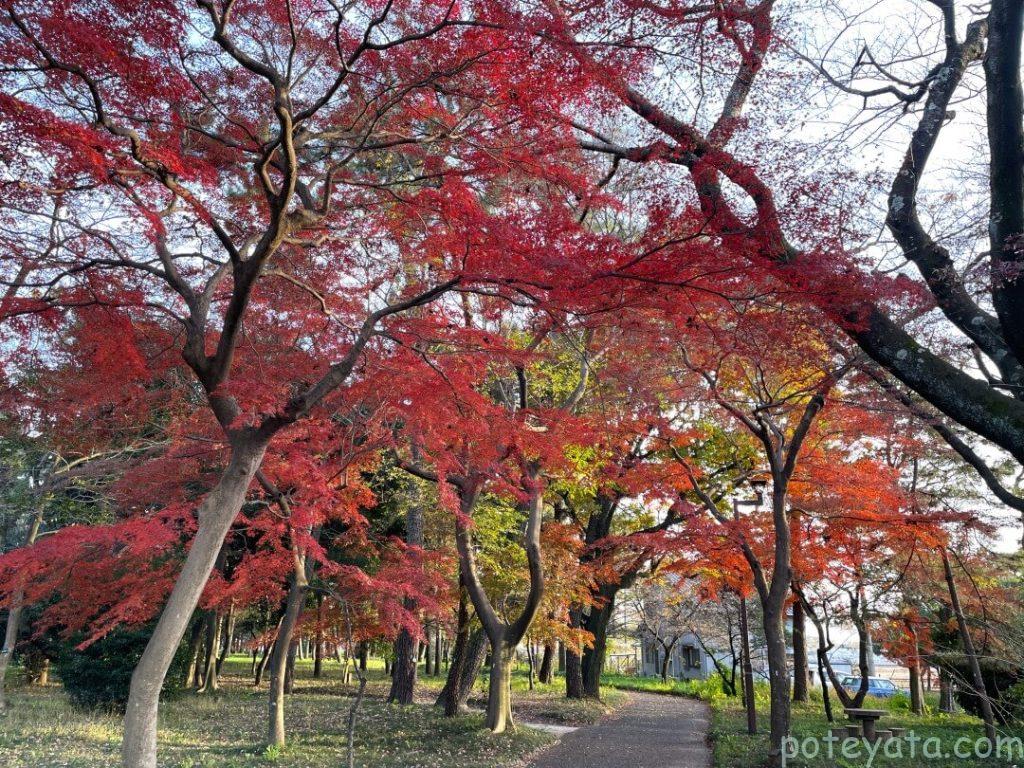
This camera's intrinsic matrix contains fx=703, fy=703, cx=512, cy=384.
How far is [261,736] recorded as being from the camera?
1134cm

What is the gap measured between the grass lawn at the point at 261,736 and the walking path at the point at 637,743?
56 cm

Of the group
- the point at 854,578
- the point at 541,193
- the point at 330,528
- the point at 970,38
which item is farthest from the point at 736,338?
the point at 330,528

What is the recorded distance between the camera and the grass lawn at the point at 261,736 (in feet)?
29.5

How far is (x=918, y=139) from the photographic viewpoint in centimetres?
534

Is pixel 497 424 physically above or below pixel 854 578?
above

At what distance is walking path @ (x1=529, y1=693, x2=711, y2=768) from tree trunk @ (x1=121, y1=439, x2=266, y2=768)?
5893 mm

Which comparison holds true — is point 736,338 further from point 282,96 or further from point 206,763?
point 206,763

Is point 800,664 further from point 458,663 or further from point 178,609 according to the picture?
point 178,609

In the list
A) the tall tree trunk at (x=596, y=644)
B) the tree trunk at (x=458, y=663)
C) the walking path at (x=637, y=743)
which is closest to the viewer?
the walking path at (x=637, y=743)

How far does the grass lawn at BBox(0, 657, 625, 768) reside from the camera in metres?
8.99

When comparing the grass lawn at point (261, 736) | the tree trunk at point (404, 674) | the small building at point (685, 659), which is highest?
the tree trunk at point (404, 674)

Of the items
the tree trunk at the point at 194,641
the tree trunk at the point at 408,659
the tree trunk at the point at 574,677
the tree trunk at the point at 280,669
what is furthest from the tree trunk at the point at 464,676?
the tree trunk at the point at 194,641

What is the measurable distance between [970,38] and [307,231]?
6564 millimetres

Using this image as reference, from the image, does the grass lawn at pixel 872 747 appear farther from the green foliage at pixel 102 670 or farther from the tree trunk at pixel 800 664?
the green foliage at pixel 102 670
